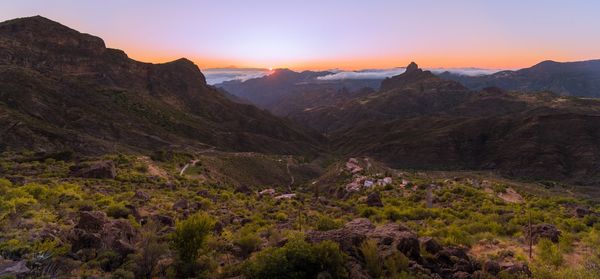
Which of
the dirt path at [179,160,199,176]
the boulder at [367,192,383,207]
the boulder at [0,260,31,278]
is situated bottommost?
the dirt path at [179,160,199,176]

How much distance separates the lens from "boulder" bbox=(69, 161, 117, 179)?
128 feet

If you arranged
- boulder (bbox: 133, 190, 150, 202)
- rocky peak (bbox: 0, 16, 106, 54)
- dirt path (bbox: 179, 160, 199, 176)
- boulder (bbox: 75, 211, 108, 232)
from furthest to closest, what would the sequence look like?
rocky peak (bbox: 0, 16, 106, 54) < dirt path (bbox: 179, 160, 199, 176) < boulder (bbox: 133, 190, 150, 202) < boulder (bbox: 75, 211, 108, 232)

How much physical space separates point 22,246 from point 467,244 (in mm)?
18662

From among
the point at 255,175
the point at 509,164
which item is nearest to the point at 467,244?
the point at 255,175

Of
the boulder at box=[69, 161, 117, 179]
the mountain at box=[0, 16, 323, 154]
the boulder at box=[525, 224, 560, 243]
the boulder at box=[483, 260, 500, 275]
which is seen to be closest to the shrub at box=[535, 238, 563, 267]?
the boulder at box=[525, 224, 560, 243]

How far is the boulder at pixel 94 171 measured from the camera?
3912cm

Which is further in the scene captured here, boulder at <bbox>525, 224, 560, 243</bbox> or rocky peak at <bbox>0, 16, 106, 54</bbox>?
rocky peak at <bbox>0, 16, 106, 54</bbox>

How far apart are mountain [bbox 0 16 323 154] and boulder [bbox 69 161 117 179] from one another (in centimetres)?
2728

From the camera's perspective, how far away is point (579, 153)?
351 feet

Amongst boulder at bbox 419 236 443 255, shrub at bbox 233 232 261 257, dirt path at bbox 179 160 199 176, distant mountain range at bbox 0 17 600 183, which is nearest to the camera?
boulder at bbox 419 236 443 255

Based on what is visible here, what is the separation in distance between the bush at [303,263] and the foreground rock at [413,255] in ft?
2.29

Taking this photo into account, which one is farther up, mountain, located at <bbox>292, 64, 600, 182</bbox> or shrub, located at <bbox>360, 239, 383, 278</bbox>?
shrub, located at <bbox>360, 239, 383, 278</bbox>

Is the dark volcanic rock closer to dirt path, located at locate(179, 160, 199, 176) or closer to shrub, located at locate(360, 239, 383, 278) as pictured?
shrub, located at locate(360, 239, 383, 278)

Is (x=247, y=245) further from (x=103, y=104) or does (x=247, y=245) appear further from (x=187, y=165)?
(x=103, y=104)
